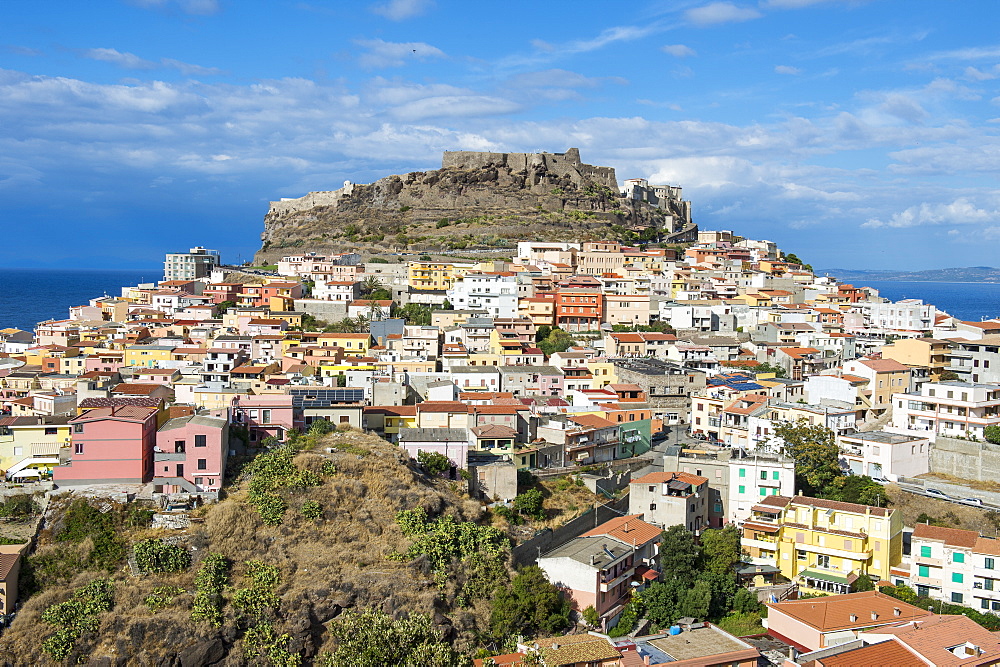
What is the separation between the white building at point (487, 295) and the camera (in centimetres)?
4900

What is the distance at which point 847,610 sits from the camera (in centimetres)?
2081

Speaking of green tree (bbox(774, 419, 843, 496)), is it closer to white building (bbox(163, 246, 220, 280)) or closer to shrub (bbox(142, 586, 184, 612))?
shrub (bbox(142, 586, 184, 612))

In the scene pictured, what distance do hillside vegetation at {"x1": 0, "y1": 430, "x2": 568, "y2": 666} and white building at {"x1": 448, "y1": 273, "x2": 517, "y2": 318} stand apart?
2428 centimetres

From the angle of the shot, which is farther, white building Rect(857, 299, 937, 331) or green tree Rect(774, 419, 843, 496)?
white building Rect(857, 299, 937, 331)

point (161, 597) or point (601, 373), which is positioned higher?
point (601, 373)

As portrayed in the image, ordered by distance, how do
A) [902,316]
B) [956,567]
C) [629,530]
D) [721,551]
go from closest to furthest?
[956,567] → [721,551] → [629,530] → [902,316]

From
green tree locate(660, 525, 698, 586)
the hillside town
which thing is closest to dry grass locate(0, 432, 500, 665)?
the hillside town

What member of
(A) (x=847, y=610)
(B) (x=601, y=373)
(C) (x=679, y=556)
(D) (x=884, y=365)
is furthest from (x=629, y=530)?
(D) (x=884, y=365)

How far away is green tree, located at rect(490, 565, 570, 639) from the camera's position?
70.5ft

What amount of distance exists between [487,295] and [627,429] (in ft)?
59.7

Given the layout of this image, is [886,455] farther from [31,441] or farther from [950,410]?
[31,441]

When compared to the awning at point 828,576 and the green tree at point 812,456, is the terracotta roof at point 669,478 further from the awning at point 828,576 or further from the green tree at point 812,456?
the awning at point 828,576

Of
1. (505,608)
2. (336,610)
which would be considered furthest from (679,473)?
(336,610)

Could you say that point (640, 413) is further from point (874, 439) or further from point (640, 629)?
point (640, 629)
